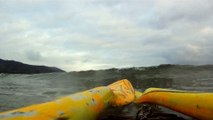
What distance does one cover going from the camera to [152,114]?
4.76 metres

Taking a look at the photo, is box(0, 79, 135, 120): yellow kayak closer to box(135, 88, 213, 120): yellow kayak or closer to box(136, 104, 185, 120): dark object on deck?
box(136, 104, 185, 120): dark object on deck

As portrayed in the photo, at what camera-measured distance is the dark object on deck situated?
4527 millimetres

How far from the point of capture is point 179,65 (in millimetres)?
14797

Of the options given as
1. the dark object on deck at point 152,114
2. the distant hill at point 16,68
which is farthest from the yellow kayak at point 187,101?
the distant hill at point 16,68

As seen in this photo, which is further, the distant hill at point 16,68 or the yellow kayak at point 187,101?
the distant hill at point 16,68

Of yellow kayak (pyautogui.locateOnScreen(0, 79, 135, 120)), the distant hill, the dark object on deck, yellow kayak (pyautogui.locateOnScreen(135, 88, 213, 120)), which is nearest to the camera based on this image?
yellow kayak (pyautogui.locateOnScreen(0, 79, 135, 120))

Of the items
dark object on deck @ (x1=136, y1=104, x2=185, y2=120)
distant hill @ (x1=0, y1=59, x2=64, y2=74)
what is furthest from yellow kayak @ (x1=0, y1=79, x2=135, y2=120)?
distant hill @ (x1=0, y1=59, x2=64, y2=74)

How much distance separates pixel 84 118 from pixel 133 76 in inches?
391

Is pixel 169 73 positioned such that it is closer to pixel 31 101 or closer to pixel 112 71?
pixel 112 71

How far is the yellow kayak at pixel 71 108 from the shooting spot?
8.01ft

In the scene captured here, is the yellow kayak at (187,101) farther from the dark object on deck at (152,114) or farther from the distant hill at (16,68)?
the distant hill at (16,68)

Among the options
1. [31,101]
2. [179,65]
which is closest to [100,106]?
[31,101]

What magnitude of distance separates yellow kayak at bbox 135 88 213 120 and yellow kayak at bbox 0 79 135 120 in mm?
719

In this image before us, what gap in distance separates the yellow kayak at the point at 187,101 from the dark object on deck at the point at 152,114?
0.16 metres
